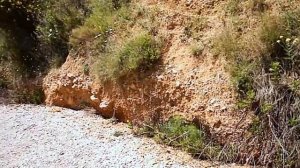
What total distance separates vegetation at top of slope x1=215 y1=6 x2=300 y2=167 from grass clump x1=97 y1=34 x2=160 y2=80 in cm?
122

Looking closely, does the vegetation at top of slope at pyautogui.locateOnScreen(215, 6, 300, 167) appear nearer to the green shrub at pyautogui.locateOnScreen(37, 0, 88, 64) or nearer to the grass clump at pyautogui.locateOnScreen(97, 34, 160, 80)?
the grass clump at pyautogui.locateOnScreen(97, 34, 160, 80)

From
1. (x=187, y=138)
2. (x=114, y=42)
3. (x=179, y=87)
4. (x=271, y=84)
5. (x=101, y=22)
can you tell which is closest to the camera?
(x=271, y=84)

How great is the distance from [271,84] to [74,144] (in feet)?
8.81

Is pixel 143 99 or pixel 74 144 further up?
pixel 143 99

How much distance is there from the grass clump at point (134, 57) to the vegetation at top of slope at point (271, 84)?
1.22m

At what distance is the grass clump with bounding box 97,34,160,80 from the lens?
6.13 meters

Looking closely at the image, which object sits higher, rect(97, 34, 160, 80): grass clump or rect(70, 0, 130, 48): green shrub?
rect(70, 0, 130, 48): green shrub

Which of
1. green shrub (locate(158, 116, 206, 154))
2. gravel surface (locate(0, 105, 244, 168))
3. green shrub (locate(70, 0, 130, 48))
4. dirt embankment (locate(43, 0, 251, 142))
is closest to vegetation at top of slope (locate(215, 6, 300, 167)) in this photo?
dirt embankment (locate(43, 0, 251, 142))

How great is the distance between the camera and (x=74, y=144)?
19.3 ft

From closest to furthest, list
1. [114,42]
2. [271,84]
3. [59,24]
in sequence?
[271,84] → [114,42] → [59,24]

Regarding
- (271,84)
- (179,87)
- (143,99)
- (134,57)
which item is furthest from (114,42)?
(271,84)

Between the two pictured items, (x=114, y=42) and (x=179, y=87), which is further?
(x=114, y=42)

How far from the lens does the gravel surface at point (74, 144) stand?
17.4 feet

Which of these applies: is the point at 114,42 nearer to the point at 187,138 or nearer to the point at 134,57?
the point at 134,57
